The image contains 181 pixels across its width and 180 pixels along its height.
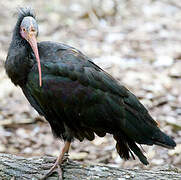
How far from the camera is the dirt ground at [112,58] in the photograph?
282 inches

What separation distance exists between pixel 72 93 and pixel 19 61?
669 millimetres

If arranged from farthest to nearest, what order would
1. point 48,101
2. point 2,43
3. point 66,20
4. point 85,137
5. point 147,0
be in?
point 147,0, point 66,20, point 2,43, point 85,137, point 48,101

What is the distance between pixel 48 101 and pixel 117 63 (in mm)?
4729

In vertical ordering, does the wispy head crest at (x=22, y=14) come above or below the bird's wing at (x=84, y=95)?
above

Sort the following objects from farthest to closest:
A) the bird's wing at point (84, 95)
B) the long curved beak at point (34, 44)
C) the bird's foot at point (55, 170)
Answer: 1. the bird's foot at point (55, 170)
2. the bird's wing at point (84, 95)
3. the long curved beak at point (34, 44)

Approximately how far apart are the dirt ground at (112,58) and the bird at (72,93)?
91 cm

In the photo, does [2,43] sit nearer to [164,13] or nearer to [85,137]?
[164,13]

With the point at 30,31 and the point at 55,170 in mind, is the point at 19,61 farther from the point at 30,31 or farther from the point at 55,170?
the point at 55,170

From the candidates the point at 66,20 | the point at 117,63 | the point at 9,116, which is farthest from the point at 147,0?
the point at 9,116

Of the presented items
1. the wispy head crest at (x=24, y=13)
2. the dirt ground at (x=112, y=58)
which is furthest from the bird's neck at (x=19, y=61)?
the dirt ground at (x=112, y=58)

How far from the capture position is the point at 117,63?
938 centimetres

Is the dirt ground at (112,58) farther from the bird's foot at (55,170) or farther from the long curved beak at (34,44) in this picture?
the bird's foot at (55,170)

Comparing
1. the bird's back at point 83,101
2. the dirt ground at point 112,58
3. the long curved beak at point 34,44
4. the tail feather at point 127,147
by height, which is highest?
the long curved beak at point 34,44

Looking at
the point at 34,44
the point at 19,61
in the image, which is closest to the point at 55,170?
the point at 19,61
